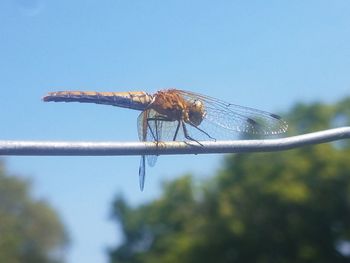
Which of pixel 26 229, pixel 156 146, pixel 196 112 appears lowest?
pixel 26 229

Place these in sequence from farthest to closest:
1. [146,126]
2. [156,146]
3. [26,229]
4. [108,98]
Result: [26,229], [146,126], [108,98], [156,146]

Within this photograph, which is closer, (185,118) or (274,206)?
(185,118)

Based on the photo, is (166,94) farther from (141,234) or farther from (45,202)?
(141,234)

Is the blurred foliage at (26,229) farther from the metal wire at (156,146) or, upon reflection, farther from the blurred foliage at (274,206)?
the metal wire at (156,146)

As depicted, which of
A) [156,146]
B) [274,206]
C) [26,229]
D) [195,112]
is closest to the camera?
[156,146]

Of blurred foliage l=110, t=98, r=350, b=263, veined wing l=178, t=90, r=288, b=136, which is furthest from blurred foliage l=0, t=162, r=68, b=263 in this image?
veined wing l=178, t=90, r=288, b=136

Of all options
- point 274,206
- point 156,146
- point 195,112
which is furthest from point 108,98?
point 274,206

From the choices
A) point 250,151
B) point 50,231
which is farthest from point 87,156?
point 50,231

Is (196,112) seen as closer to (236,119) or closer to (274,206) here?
(236,119)
